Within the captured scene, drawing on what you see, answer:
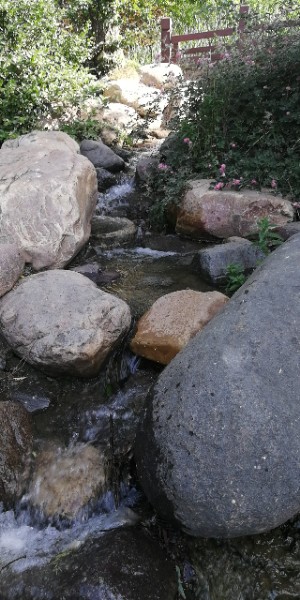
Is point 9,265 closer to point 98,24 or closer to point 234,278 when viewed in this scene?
point 234,278

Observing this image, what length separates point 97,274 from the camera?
4727mm

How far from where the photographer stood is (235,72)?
19.1ft

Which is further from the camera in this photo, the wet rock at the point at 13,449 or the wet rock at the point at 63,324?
the wet rock at the point at 63,324

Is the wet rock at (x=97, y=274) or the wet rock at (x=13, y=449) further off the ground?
the wet rock at (x=97, y=274)

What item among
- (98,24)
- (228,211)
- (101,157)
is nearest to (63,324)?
(228,211)

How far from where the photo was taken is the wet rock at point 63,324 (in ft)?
10.5

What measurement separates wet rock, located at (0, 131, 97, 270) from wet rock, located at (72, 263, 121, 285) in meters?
0.22

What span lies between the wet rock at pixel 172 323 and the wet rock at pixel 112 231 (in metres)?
2.07

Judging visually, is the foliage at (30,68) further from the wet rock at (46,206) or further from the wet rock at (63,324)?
the wet rock at (63,324)

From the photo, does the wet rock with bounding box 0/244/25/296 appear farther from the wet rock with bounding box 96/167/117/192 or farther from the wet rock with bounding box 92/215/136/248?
the wet rock with bounding box 96/167/117/192

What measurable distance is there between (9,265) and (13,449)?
66.8 inches

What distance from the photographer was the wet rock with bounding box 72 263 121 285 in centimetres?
461

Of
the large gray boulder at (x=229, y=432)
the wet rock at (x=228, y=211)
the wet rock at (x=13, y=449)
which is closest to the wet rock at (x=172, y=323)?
the large gray boulder at (x=229, y=432)

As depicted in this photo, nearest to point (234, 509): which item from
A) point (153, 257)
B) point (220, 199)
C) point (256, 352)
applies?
point (256, 352)
